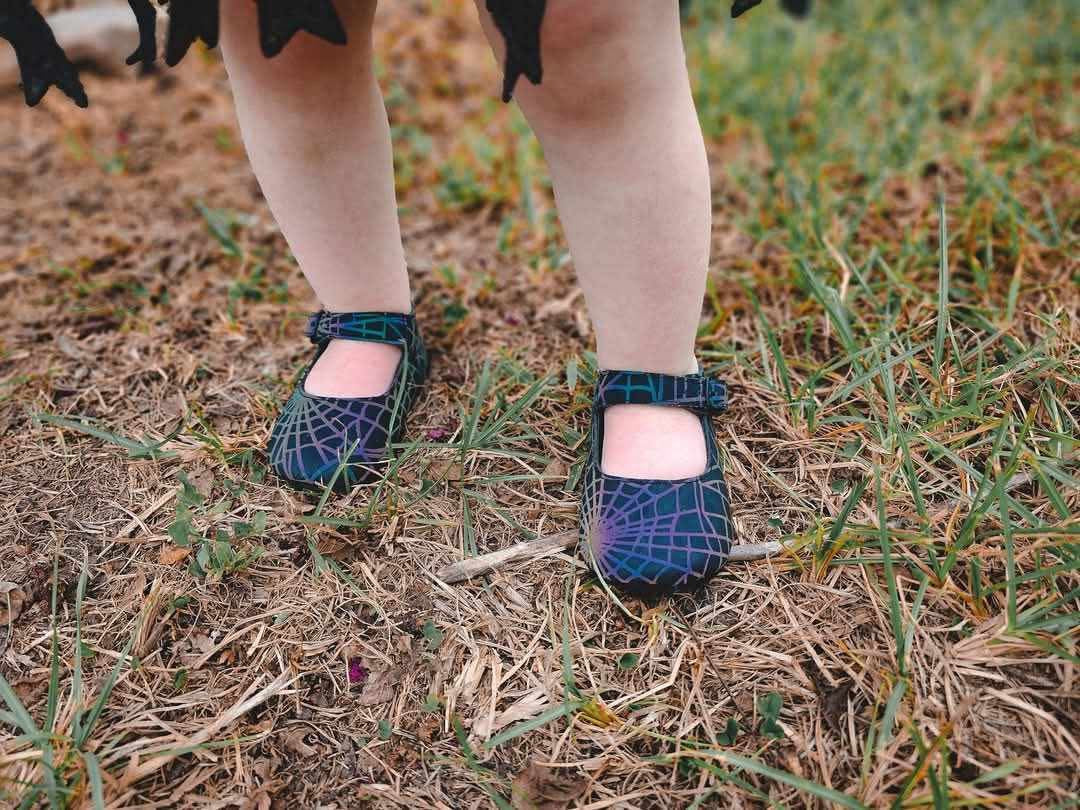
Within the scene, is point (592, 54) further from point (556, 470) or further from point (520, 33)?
point (556, 470)

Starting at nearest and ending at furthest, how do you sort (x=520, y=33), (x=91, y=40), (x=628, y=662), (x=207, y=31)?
(x=520, y=33) < (x=207, y=31) < (x=628, y=662) < (x=91, y=40)

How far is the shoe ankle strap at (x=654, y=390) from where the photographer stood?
1.10m

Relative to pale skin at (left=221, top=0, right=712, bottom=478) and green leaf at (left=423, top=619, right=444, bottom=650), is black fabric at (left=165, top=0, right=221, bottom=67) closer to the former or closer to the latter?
pale skin at (left=221, top=0, right=712, bottom=478)

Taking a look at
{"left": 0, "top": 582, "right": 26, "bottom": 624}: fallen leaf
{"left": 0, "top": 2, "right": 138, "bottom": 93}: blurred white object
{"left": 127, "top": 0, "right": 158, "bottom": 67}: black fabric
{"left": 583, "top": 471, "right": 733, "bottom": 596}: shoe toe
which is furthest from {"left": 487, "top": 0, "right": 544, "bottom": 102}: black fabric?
{"left": 0, "top": 2, "right": 138, "bottom": 93}: blurred white object

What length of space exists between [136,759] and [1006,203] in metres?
1.93

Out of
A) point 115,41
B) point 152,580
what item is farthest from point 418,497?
point 115,41

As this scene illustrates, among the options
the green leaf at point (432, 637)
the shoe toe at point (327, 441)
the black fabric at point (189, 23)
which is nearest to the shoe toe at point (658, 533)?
the green leaf at point (432, 637)

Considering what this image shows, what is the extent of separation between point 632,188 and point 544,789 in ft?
2.46

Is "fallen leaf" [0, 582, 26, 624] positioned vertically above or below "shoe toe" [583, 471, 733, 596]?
above

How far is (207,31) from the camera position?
865 millimetres

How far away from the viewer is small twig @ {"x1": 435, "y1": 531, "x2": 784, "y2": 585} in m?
1.07

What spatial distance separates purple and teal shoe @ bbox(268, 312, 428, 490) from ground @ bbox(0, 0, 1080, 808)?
0.16ft

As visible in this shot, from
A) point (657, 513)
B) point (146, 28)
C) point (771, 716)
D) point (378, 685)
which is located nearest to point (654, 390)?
point (657, 513)

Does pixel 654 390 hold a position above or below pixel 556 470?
above
